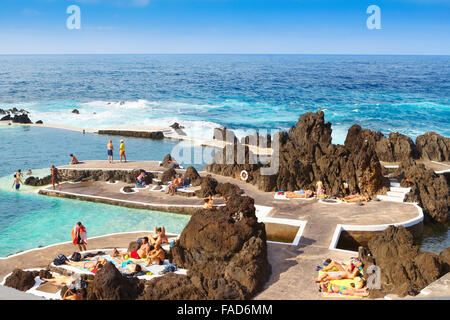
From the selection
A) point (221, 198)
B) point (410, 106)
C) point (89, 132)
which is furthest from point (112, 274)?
point (410, 106)

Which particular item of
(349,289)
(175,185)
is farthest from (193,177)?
(349,289)

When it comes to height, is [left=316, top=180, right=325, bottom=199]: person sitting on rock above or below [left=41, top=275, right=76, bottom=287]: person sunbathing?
above

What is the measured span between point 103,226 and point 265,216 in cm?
794

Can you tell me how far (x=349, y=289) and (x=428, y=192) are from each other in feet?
40.5

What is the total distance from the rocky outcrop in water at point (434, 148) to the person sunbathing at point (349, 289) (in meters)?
22.8

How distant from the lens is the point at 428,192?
22359 millimetres

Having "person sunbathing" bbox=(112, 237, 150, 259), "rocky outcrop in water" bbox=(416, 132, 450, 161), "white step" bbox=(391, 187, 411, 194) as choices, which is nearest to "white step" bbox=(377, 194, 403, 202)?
"white step" bbox=(391, 187, 411, 194)

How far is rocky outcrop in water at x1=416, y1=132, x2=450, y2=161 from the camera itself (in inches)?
1256

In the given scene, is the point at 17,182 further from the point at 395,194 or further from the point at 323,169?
the point at 395,194

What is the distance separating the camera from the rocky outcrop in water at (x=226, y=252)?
1226cm

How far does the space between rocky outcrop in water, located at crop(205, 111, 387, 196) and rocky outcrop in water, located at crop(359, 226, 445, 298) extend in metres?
7.61

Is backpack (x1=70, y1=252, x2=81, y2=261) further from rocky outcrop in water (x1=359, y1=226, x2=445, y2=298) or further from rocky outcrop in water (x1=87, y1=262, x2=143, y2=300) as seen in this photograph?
rocky outcrop in water (x1=359, y1=226, x2=445, y2=298)

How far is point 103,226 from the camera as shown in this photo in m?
20.2
